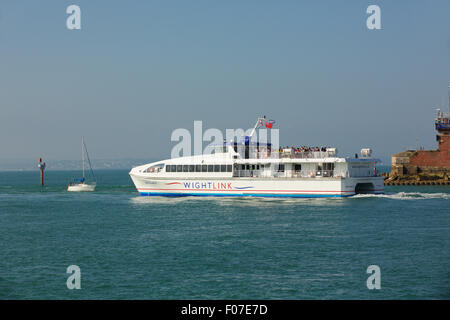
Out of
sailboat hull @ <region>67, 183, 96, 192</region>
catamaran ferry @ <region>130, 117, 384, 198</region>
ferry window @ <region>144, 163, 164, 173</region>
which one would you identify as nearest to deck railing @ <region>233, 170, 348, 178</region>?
catamaran ferry @ <region>130, 117, 384, 198</region>

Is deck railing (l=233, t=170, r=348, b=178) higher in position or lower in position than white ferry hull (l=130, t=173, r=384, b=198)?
higher

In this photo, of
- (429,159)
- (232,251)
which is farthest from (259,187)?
(429,159)

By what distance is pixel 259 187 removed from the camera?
49375 millimetres

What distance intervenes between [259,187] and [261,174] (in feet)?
4.79

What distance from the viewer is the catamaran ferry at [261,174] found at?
47250 millimetres

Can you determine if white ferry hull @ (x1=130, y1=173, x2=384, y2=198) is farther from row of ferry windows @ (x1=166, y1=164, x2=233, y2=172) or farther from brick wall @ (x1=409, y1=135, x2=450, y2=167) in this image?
brick wall @ (x1=409, y1=135, x2=450, y2=167)

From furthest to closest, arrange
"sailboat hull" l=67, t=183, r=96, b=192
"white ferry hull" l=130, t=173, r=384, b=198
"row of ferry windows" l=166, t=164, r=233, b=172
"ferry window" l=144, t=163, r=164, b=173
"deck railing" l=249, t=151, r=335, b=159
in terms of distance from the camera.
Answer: "sailboat hull" l=67, t=183, r=96, b=192 → "ferry window" l=144, t=163, r=164, b=173 → "row of ferry windows" l=166, t=164, r=233, b=172 → "deck railing" l=249, t=151, r=335, b=159 → "white ferry hull" l=130, t=173, r=384, b=198

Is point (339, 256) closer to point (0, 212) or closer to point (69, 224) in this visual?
point (69, 224)

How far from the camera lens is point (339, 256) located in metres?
23.6

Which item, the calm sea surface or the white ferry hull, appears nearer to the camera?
the calm sea surface

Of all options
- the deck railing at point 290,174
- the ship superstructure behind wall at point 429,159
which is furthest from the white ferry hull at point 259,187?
the ship superstructure behind wall at point 429,159

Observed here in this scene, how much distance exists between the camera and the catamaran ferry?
47250 mm

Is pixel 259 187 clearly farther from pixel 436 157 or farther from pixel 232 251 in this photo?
pixel 436 157

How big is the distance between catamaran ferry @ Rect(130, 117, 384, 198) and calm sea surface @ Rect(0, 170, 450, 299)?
3.74m
